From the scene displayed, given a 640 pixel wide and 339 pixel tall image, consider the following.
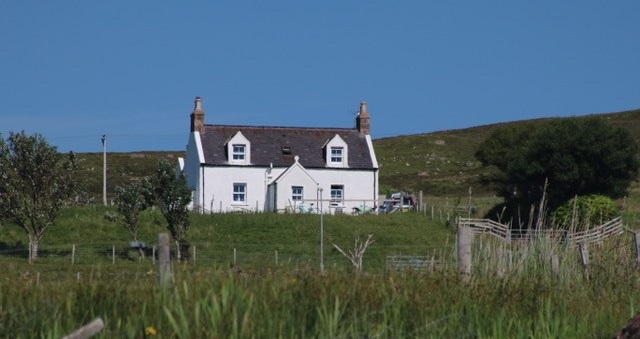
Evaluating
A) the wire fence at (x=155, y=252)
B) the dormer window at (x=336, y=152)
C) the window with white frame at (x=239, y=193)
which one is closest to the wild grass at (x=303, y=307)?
the wire fence at (x=155, y=252)

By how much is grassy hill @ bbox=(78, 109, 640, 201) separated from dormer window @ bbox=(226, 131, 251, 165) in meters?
39.1

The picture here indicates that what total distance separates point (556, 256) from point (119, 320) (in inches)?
364

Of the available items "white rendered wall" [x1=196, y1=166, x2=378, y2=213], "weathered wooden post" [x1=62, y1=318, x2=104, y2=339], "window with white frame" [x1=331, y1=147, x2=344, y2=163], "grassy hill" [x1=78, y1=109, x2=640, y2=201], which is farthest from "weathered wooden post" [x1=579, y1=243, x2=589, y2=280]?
"grassy hill" [x1=78, y1=109, x2=640, y2=201]

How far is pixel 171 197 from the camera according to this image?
5466 cm

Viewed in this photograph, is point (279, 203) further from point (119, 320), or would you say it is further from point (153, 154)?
point (153, 154)

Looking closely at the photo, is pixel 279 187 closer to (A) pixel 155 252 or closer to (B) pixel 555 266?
(A) pixel 155 252

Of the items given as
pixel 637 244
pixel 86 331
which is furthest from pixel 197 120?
pixel 86 331

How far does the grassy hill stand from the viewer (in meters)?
120

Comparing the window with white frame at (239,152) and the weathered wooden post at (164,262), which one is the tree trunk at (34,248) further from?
the weathered wooden post at (164,262)

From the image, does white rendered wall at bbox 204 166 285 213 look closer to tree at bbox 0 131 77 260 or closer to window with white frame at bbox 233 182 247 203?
window with white frame at bbox 233 182 247 203

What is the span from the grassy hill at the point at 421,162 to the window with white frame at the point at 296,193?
3887 centimetres

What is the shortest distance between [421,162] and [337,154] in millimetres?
65997

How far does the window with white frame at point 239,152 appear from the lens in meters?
75.0

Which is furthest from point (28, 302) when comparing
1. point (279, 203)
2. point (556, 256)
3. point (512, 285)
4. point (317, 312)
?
point (279, 203)
